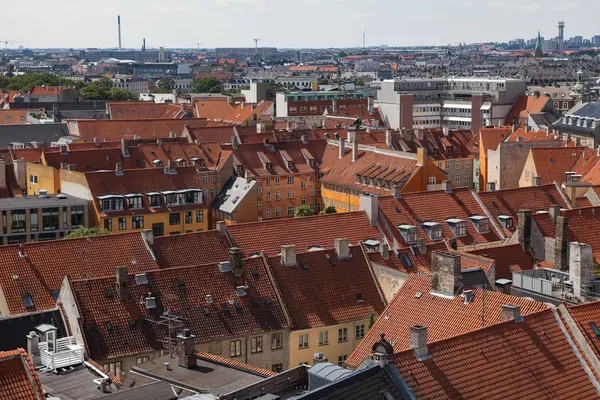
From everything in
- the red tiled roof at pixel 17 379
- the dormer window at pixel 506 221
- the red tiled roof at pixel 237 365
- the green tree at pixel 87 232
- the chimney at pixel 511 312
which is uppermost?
the red tiled roof at pixel 17 379

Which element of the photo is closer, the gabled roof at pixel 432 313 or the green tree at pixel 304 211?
the gabled roof at pixel 432 313

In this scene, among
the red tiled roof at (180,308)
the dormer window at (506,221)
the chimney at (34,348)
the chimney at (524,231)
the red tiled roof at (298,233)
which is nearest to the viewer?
the chimney at (34,348)

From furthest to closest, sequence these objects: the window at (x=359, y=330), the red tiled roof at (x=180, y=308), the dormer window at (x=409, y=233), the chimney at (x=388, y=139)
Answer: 1. the chimney at (x=388, y=139)
2. the dormer window at (x=409, y=233)
3. the window at (x=359, y=330)
4. the red tiled roof at (x=180, y=308)

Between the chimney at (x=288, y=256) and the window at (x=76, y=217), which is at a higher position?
the chimney at (x=288, y=256)

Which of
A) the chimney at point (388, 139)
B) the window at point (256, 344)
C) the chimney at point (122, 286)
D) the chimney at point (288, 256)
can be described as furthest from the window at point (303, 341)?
the chimney at point (388, 139)

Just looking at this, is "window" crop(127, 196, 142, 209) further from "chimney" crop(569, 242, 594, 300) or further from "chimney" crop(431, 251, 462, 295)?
"chimney" crop(569, 242, 594, 300)

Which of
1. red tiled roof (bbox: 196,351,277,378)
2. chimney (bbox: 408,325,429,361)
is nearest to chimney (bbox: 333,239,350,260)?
red tiled roof (bbox: 196,351,277,378)

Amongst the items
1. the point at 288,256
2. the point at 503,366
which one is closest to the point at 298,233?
the point at 288,256

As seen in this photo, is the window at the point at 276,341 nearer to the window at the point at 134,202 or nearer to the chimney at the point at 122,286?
the chimney at the point at 122,286

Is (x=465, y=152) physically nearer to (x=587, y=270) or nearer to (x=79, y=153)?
(x=79, y=153)
